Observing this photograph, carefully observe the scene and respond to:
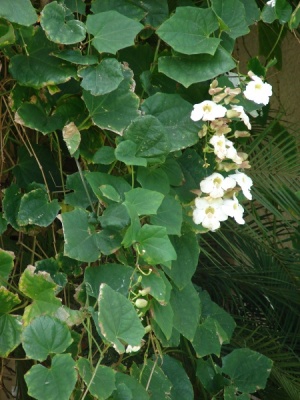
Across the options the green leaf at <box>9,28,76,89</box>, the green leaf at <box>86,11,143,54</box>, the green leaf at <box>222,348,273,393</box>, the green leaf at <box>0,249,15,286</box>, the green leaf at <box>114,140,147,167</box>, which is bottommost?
the green leaf at <box>222,348,273,393</box>

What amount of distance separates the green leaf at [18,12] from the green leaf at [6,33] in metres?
0.05

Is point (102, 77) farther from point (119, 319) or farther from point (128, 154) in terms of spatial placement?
point (119, 319)

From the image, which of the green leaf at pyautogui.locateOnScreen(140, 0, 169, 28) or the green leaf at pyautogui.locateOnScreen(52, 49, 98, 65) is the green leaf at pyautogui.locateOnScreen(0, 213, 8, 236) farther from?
the green leaf at pyautogui.locateOnScreen(140, 0, 169, 28)

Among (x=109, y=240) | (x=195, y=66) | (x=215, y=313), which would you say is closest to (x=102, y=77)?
(x=195, y=66)

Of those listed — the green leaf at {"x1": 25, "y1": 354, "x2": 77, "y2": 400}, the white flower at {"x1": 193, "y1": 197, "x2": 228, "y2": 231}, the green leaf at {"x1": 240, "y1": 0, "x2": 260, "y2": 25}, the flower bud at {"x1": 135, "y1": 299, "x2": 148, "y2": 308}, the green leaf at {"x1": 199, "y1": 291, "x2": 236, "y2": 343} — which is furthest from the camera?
the green leaf at {"x1": 199, "y1": 291, "x2": 236, "y2": 343}

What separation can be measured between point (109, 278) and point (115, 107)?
0.30 meters

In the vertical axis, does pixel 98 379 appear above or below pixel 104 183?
below

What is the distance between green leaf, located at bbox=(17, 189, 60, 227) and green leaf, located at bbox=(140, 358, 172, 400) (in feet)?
1.06

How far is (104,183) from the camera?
130cm

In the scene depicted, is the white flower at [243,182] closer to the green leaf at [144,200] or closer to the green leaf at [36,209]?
the green leaf at [144,200]

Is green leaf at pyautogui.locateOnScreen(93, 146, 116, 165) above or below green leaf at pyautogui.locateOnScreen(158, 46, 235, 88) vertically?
below

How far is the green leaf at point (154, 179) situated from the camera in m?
1.32

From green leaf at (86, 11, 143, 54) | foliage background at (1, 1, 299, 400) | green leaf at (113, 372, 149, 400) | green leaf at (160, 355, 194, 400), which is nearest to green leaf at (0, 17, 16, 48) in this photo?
foliage background at (1, 1, 299, 400)

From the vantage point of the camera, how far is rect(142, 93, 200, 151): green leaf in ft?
4.44
